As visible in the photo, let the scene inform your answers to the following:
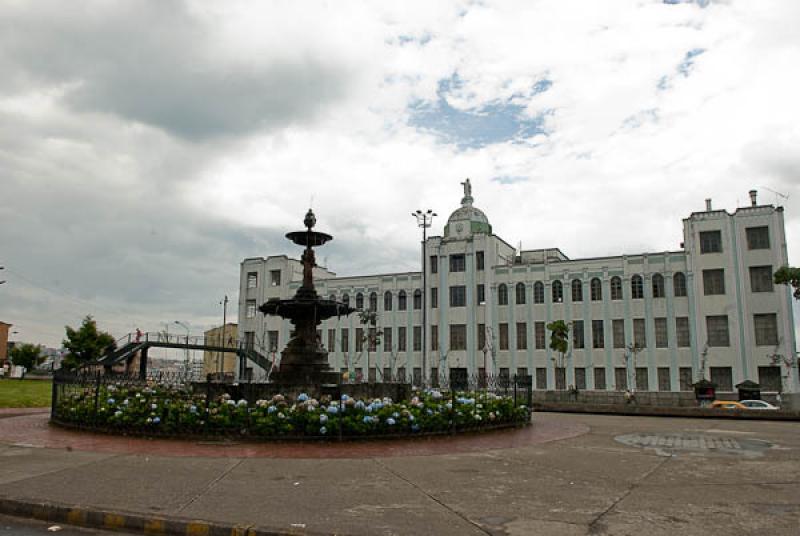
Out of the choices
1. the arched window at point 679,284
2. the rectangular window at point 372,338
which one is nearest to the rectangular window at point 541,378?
the arched window at point 679,284

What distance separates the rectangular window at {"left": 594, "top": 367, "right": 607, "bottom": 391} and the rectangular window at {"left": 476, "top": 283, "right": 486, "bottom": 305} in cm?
1013

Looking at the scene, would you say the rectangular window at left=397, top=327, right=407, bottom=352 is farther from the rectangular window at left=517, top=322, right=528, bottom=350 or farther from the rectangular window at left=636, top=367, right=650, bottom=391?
the rectangular window at left=636, top=367, right=650, bottom=391

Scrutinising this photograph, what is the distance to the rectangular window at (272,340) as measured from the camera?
190 feet

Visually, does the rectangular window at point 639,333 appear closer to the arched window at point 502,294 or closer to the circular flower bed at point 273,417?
the arched window at point 502,294

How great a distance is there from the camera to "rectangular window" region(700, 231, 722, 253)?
42250 millimetres

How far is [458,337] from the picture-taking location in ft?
163

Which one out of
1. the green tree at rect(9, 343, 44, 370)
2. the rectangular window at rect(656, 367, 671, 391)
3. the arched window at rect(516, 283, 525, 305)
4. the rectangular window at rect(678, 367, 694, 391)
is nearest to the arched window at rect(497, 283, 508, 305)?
the arched window at rect(516, 283, 525, 305)

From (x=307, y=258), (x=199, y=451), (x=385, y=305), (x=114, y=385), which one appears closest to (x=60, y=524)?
(x=199, y=451)

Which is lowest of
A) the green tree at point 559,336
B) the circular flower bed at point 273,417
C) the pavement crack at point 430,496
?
the pavement crack at point 430,496

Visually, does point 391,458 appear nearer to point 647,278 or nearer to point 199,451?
point 199,451

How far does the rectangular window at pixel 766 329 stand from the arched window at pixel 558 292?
12839 mm

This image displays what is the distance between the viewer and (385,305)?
53.8 m

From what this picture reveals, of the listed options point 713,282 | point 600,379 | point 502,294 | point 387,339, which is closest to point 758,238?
point 713,282

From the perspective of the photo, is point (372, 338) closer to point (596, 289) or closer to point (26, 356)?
point (596, 289)
